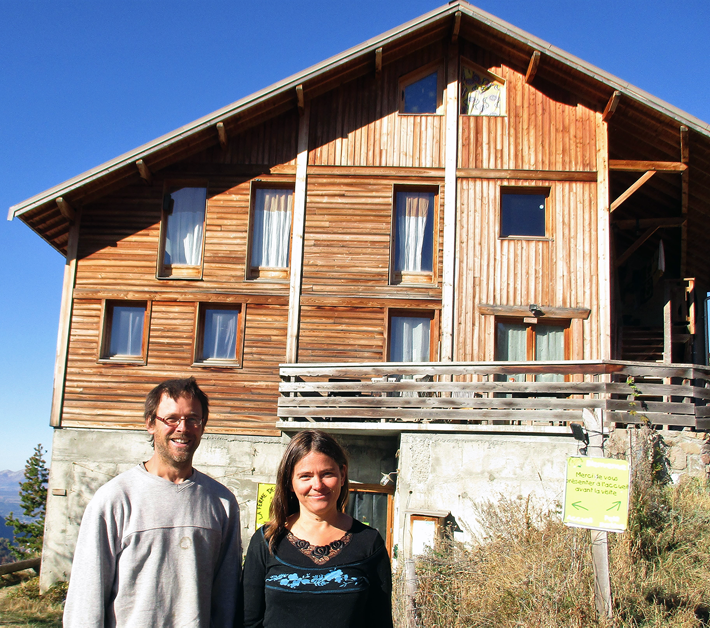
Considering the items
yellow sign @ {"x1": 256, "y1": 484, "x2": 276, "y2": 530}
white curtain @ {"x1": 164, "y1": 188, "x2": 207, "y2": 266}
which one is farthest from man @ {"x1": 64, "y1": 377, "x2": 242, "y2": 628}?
white curtain @ {"x1": 164, "y1": 188, "x2": 207, "y2": 266}

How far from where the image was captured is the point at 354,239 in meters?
13.1

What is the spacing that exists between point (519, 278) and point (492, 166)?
2.37 meters

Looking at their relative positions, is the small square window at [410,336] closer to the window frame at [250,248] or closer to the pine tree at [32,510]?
the window frame at [250,248]

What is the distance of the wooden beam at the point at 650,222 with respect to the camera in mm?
14008

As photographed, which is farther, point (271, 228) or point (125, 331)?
point (271, 228)

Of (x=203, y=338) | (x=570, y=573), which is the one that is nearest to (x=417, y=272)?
(x=203, y=338)

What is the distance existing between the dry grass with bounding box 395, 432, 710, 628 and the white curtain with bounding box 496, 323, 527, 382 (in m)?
4.12

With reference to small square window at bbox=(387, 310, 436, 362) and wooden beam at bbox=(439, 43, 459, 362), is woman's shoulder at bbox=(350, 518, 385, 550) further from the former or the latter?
small square window at bbox=(387, 310, 436, 362)

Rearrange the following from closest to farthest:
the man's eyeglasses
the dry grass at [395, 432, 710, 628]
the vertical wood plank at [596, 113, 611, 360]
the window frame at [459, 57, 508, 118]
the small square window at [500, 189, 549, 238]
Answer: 1. the man's eyeglasses
2. the dry grass at [395, 432, 710, 628]
3. the vertical wood plank at [596, 113, 611, 360]
4. the small square window at [500, 189, 549, 238]
5. the window frame at [459, 57, 508, 118]

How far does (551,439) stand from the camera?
384 inches

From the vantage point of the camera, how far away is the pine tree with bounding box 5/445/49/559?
15102mm

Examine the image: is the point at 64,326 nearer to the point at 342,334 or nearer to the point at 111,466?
the point at 111,466

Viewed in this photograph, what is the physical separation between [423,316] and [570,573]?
7180mm

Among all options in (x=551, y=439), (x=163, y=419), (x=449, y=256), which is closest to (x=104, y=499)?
(x=163, y=419)
